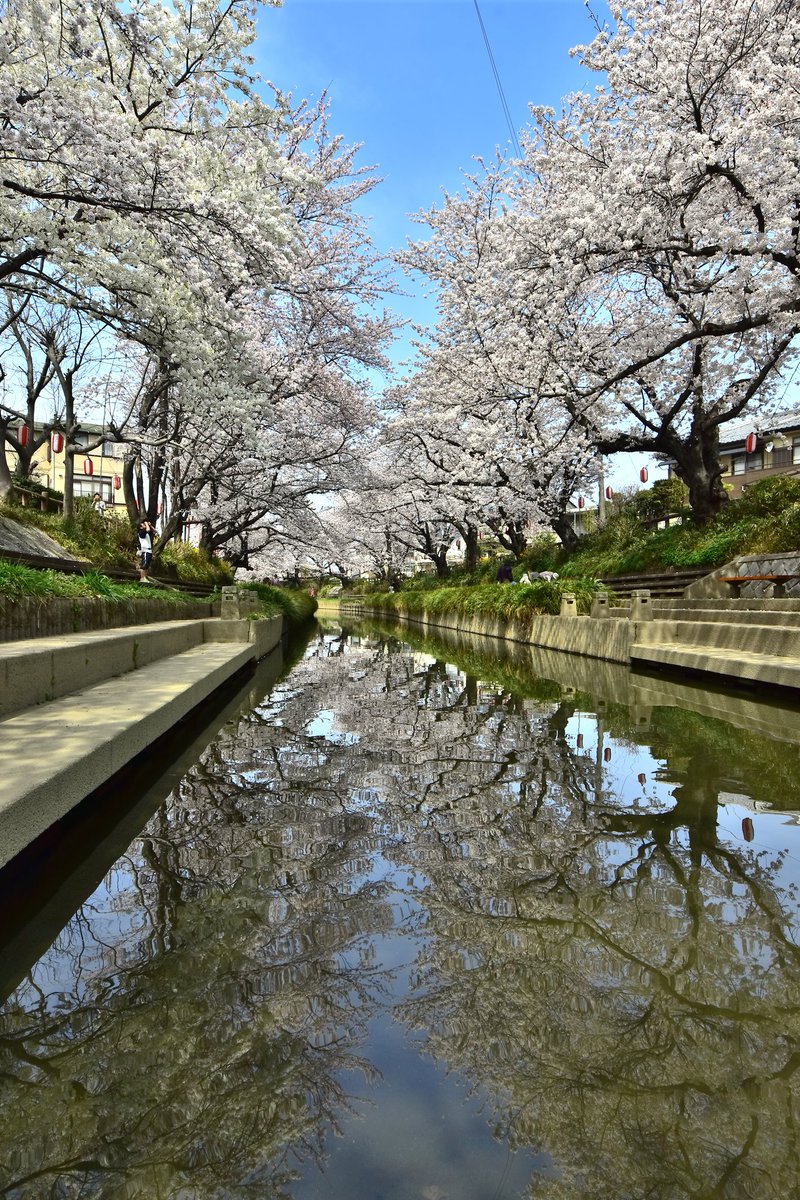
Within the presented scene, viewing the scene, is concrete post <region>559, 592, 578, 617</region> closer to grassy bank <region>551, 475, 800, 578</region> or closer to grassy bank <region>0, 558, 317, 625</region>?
grassy bank <region>551, 475, 800, 578</region>

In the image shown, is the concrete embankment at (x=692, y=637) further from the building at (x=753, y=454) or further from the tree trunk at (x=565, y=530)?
the building at (x=753, y=454)

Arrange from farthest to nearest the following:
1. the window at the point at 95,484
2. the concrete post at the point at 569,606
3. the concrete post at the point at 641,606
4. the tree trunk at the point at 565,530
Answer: the window at the point at 95,484 → the tree trunk at the point at 565,530 → the concrete post at the point at 569,606 → the concrete post at the point at 641,606

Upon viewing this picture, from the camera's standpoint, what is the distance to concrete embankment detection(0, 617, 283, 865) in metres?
3.12

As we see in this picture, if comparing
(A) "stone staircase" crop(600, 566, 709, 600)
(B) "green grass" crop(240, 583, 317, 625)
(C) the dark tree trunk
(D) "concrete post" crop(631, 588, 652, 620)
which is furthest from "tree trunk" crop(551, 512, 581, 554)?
(D) "concrete post" crop(631, 588, 652, 620)

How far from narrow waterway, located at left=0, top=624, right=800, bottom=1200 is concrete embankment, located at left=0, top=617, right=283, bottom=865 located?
452 mm

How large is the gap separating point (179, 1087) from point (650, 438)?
19.7 m

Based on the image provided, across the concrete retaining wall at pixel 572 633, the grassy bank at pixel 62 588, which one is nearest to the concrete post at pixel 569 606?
the concrete retaining wall at pixel 572 633

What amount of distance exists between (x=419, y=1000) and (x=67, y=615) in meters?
7.31

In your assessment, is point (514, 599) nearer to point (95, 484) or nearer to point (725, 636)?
point (725, 636)

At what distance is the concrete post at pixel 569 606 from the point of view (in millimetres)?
17578

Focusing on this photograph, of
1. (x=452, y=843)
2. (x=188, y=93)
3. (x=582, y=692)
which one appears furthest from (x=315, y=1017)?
(x=188, y=93)

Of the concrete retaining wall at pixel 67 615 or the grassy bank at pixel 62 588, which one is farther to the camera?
the grassy bank at pixel 62 588

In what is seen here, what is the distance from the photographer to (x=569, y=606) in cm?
1773

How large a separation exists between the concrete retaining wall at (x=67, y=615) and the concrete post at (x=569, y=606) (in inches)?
396
